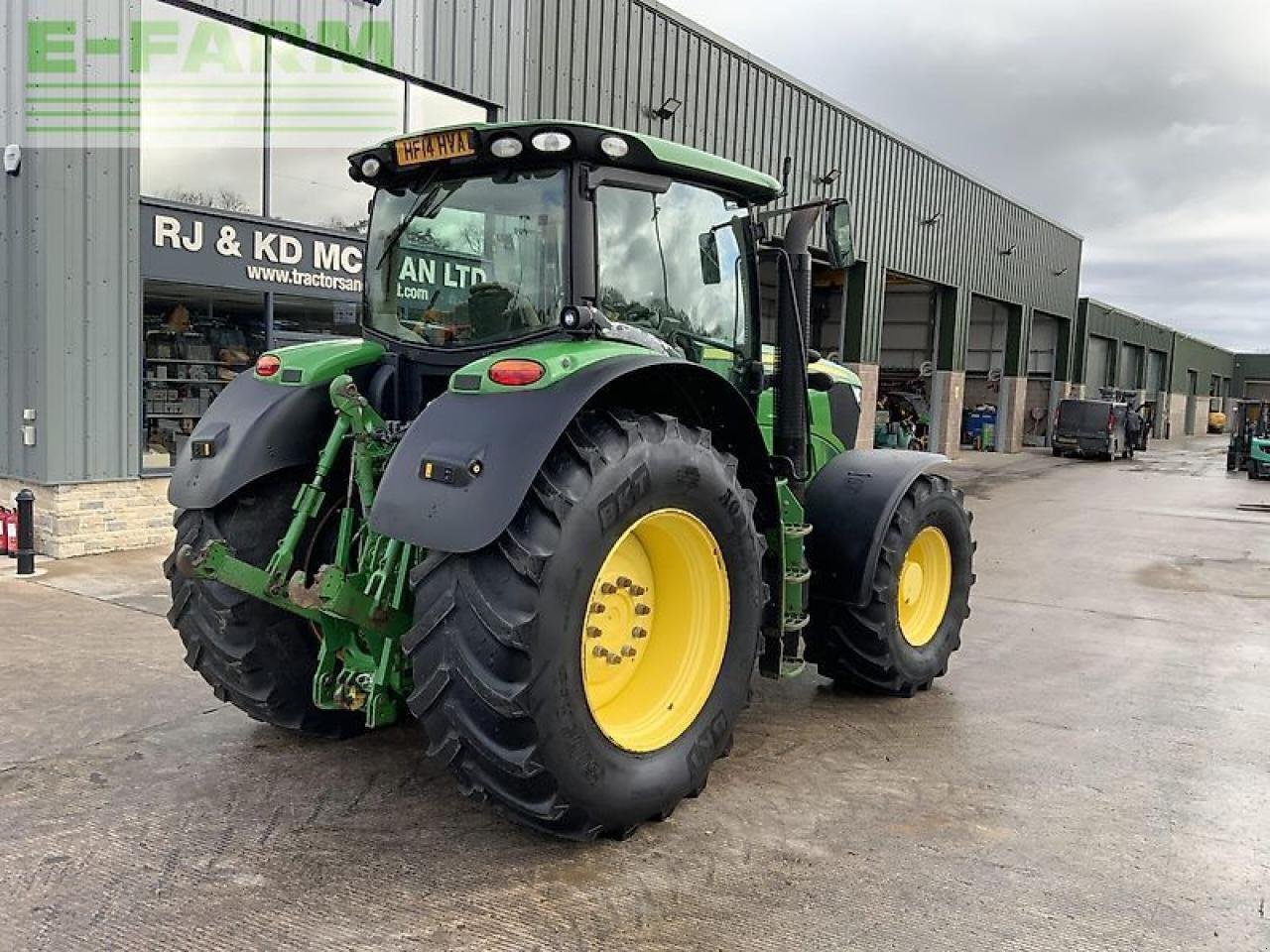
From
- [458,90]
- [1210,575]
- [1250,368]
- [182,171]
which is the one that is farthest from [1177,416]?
[182,171]

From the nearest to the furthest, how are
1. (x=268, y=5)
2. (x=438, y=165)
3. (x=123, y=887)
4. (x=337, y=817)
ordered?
(x=123, y=887) → (x=337, y=817) → (x=438, y=165) → (x=268, y=5)

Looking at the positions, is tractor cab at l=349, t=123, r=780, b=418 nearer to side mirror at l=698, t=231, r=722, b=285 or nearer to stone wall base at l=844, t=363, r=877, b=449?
side mirror at l=698, t=231, r=722, b=285

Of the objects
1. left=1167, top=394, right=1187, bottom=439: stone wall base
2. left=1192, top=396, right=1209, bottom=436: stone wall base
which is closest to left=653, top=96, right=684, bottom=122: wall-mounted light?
left=1167, top=394, right=1187, bottom=439: stone wall base

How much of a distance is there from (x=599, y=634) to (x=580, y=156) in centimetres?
172

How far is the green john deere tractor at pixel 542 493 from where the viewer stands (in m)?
3.17

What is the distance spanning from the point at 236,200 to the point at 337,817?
24.9 ft

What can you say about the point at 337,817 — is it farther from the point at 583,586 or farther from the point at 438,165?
the point at 438,165

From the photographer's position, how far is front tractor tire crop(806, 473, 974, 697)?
504cm

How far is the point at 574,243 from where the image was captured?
3.77 m

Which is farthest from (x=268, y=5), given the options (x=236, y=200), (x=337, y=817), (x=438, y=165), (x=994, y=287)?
(x=994, y=287)

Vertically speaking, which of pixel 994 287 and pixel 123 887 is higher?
pixel 994 287

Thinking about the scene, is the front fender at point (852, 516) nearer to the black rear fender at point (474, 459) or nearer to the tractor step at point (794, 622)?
the tractor step at point (794, 622)

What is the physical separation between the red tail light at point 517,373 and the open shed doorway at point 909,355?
22130 millimetres

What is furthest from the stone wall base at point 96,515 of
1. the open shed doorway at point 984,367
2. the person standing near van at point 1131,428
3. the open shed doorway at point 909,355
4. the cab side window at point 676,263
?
the person standing near van at point 1131,428
